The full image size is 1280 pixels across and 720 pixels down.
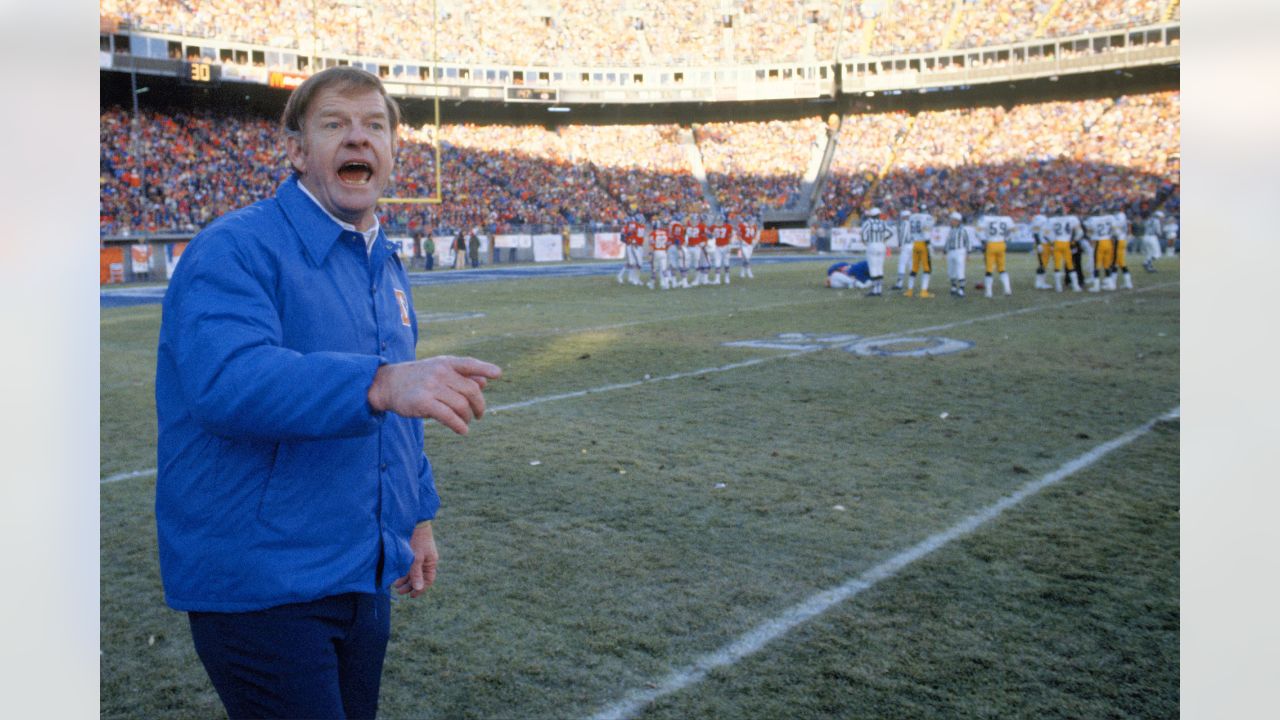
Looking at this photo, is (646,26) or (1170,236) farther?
(646,26)

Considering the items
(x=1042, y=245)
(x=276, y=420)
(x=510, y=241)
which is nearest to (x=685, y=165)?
(x=510, y=241)

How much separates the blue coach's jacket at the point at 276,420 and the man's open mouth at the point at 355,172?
89mm

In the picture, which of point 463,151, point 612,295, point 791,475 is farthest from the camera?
point 463,151

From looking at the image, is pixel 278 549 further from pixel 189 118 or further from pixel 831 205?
pixel 831 205

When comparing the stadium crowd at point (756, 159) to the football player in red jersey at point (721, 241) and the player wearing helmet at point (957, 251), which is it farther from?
the player wearing helmet at point (957, 251)

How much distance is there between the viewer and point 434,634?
393cm

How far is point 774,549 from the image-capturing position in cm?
477

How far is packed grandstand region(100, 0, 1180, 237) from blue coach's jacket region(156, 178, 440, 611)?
110ft

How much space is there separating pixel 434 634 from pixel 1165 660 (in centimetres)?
260

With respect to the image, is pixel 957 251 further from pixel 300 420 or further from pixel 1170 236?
pixel 1170 236

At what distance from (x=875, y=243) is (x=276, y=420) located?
1785 cm

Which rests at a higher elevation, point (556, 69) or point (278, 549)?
point (556, 69)

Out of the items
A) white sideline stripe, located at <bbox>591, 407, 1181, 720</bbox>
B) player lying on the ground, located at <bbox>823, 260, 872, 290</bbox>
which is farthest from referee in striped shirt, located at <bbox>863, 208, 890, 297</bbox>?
white sideline stripe, located at <bbox>591, 407, 1181, 720</bbox>

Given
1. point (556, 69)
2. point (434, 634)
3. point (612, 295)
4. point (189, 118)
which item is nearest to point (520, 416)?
point (434, 634)
